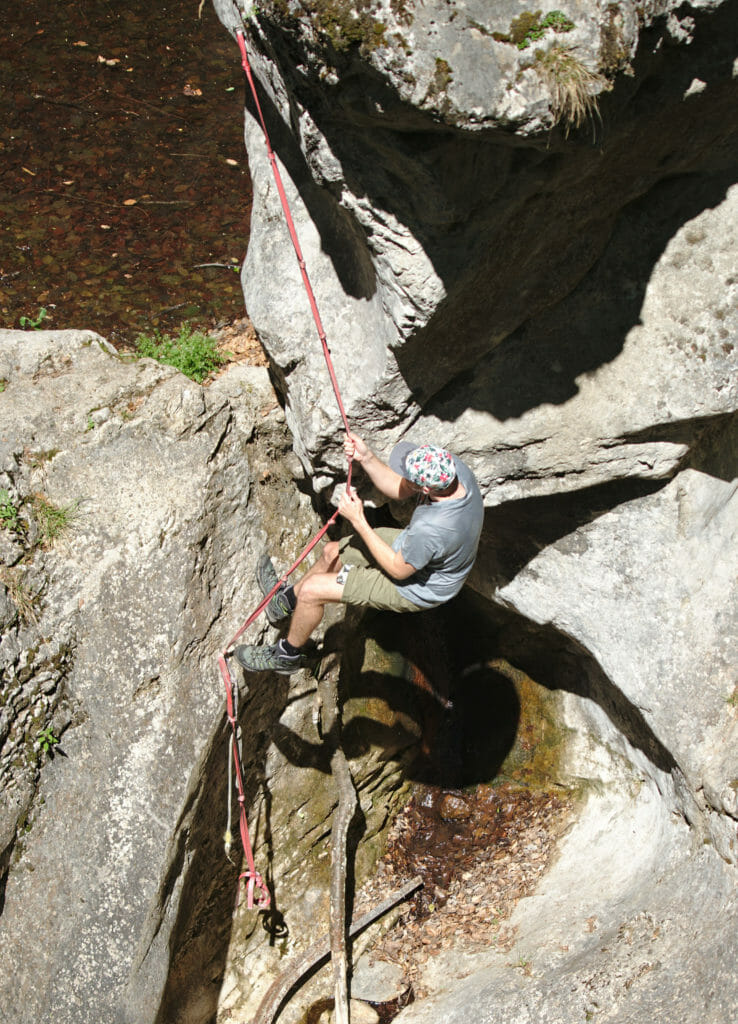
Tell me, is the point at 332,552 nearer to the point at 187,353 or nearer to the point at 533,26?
the point at 187,353

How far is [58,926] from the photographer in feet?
16.9

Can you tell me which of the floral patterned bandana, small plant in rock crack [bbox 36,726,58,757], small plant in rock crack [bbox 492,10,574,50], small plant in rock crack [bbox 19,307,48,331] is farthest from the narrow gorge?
small plant in rock crack [bbox 19,307,48,331]

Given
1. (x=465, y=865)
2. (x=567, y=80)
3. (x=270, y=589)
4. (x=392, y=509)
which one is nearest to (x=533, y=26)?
(x=567, y=80)

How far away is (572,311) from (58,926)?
4929 mm

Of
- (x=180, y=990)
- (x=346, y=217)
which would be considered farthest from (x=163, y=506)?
(x=180, y=990)

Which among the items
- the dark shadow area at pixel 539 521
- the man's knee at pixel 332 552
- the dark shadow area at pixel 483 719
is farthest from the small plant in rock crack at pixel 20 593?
the dark shadow area at pixel 483 719

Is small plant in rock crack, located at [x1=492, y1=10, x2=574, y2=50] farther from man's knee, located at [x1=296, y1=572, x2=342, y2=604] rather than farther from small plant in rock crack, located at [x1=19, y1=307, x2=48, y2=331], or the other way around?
small plant in rock crack, located at [x1=19, y1=307, x2=48, y2=331]

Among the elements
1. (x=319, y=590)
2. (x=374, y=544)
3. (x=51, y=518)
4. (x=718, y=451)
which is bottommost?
(x=319, y=590)

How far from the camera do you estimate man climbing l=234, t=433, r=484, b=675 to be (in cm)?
494

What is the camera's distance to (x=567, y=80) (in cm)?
366

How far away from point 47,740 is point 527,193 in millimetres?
4296

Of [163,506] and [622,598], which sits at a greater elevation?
[163,506]

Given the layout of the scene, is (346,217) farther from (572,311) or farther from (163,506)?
(163,506)

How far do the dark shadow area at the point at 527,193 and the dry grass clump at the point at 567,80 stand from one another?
6.0 inches
